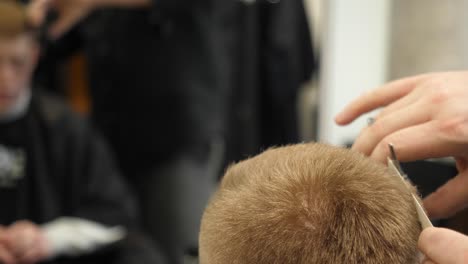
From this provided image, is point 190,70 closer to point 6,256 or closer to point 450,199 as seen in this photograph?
point 6,256

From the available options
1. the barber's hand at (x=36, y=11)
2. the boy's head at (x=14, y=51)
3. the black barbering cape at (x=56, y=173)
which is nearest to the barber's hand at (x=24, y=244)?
the black barbering cape at (x=56, y=173)

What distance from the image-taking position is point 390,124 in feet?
1.87

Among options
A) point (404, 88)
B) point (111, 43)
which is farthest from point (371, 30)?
point (404, 88)

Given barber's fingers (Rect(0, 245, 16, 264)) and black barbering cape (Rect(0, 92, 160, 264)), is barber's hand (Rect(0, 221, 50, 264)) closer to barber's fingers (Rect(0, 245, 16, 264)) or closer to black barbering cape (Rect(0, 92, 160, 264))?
barber's fingers (Rect(0, 245, 16, 264))

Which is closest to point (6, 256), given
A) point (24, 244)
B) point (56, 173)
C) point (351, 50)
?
point (24, 244)

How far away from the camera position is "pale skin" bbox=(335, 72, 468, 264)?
A: 0.53 m

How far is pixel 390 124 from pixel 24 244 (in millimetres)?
935

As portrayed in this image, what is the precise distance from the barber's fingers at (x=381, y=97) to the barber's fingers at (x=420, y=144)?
82mm

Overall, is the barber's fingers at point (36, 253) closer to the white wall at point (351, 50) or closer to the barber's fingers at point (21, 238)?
the barber's fingers at point (21, 238)

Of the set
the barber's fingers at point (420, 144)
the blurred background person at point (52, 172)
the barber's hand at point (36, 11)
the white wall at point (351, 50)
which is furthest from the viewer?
the white wall at point (351, 50)

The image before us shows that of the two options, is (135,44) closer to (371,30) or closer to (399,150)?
(371,30)

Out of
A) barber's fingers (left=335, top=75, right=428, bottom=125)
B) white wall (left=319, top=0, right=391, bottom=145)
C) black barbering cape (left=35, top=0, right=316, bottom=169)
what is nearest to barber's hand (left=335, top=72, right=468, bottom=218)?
barber's fingers (left=335, top=75, right=428, bottom=125)

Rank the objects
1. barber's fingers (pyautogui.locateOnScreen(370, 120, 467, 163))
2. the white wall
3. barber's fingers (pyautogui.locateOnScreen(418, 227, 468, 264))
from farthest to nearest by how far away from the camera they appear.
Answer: the white wall → barber's fingers (pyautogui.locateOnScreen(370, 120, 467, 163)) → barber's fingers (pyautogui.locateOnScreen(418, 227, 468, 264))

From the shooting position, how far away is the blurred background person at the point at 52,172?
1316mm
